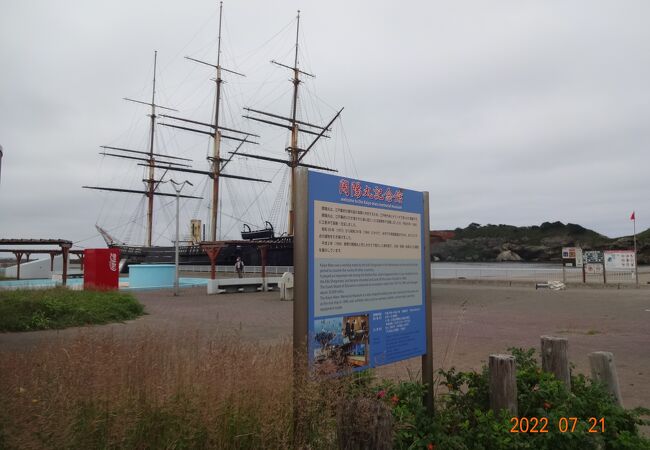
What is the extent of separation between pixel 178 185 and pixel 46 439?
2487cm

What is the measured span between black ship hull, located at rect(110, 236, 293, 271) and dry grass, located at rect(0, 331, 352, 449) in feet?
140

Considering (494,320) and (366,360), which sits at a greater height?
(366,360)

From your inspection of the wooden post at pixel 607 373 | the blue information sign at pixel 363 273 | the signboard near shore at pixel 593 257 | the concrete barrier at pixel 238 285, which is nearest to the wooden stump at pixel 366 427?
the blue information sign at pixel 363 273

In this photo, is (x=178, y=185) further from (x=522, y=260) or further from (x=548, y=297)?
(x=522, y=260)

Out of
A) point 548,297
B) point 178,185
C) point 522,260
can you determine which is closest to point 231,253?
point 178,185

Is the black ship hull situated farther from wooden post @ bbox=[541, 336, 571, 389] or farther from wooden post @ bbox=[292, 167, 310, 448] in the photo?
wooden post @ bbox=[292, 167, 310, 448]

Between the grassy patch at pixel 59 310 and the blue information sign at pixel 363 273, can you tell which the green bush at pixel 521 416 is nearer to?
the blue information sign at pixel 363 273

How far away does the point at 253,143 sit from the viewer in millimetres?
61188

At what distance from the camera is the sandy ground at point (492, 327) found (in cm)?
680

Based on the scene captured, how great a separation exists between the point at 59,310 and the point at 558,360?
446 inches

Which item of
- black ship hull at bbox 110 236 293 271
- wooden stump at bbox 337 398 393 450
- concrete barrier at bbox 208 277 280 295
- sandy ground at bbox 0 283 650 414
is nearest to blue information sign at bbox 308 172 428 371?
wooden stump at bbox 337 398 393 450

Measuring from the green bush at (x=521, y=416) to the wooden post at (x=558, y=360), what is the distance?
114mm
